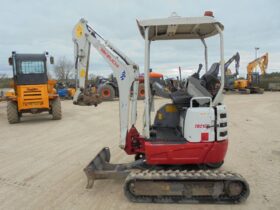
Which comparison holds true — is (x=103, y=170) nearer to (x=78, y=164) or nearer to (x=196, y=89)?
(x=78, y=164)

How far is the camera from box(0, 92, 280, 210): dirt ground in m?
4.35

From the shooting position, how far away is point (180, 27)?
5230mm

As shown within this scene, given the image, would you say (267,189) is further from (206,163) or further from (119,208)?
(119,208)

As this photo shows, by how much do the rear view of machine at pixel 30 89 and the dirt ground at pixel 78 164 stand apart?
1.33 meters

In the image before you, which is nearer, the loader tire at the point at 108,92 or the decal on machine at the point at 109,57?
the decal on machine at the point at 109,57

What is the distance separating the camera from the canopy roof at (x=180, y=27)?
4.54m

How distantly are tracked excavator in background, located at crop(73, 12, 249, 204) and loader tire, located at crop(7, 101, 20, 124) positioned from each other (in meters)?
7.73

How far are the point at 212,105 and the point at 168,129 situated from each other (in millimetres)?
1084

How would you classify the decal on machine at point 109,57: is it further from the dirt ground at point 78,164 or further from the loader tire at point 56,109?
the loader tire at point 56,109

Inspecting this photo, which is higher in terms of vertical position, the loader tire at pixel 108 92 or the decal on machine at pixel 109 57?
the decal on machine at pixel 109 57

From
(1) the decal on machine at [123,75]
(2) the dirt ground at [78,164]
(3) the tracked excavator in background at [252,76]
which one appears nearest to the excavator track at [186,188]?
(2) the dirt ground at [78,164]

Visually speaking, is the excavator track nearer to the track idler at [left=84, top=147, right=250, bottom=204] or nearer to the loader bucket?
the track idler at [left=84, top=147, right=250, bottom=204]

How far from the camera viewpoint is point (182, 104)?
200 inches

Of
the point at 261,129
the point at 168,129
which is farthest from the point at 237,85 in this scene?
the point at 168,129
